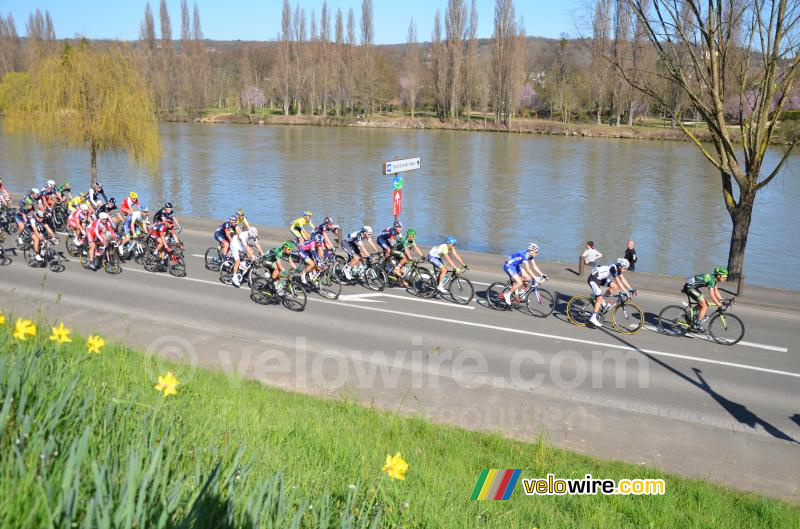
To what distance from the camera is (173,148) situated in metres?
63.4

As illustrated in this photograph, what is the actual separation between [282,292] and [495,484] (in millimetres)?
9625

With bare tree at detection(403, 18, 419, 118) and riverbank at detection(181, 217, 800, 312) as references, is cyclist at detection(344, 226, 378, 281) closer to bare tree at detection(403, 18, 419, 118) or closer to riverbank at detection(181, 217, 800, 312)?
riverbank at detection(181, 217, 800, 312)

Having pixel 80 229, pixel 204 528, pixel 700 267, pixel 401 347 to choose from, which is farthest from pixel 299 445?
pixel 700 267

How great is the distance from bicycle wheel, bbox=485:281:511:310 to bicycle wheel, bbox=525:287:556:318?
0.58 meters

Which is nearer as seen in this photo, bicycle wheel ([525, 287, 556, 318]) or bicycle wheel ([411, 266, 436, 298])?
bicycle wheel ([525, 287, 556, 318])

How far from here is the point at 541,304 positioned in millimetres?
16500

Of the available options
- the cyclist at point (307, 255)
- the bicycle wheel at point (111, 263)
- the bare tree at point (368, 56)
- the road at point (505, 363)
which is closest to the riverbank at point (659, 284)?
the road at point (505, 363)

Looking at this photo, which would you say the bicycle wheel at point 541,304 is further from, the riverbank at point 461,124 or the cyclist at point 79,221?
the riverbank at point 461,124

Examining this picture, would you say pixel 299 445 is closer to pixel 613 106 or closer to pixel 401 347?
pixel 401 347

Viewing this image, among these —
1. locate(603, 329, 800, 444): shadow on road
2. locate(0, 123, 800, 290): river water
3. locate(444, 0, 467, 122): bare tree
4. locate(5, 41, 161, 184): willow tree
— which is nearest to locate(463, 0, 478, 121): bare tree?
locate(444, 0, 467, 122): bare tree

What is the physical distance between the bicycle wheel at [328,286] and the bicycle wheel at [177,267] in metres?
4.34

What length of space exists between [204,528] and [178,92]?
116m

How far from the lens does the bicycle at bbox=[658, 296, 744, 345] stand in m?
14.4

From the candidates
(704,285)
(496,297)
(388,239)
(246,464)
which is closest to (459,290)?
(496,297)
